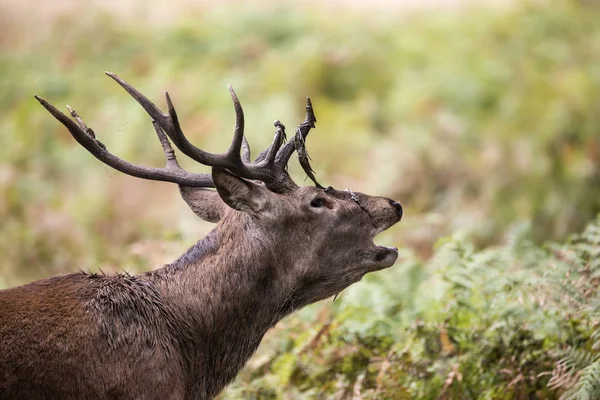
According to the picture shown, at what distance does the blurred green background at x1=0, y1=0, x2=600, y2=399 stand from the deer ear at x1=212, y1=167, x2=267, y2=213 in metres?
1.65

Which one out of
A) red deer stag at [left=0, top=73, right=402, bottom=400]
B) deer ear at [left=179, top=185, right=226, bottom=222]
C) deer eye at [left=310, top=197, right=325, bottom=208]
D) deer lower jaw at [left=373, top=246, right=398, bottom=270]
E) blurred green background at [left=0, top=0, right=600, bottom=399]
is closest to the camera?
red deer stag at [left=0, top=73, right=402, bottom=400]

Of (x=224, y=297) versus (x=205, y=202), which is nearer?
(x=224, y=297)

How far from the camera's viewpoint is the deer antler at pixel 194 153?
454 cm

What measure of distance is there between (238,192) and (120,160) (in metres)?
0.70

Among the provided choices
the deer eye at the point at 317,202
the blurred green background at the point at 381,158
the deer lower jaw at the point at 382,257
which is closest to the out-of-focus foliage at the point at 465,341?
the blurred green background at the point at 381,158

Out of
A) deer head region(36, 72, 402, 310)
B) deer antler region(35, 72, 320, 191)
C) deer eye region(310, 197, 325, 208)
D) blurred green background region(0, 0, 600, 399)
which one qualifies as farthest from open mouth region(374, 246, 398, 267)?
blurred green background region(0, 0, 600, 399)

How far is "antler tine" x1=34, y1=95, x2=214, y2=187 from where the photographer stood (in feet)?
14.9

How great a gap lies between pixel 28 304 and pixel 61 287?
249 mm

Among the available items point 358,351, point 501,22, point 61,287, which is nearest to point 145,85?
point 501,22

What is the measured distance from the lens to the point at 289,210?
492 cm

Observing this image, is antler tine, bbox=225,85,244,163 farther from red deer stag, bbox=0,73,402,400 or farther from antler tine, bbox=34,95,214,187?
antler tine, bbox=34,95,214,187

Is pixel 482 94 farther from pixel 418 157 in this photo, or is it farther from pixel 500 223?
pixel 500 223

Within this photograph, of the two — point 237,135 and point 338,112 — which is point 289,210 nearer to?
point 237,135

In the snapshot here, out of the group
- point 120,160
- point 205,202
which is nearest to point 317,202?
point 205,202
